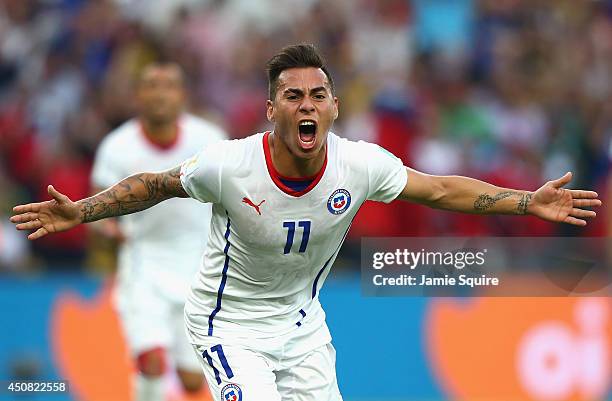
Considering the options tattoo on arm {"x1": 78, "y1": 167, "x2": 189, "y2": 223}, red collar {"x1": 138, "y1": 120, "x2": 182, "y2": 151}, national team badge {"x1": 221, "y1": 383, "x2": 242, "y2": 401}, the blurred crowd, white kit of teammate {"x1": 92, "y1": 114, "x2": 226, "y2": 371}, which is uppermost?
the blurred crowd

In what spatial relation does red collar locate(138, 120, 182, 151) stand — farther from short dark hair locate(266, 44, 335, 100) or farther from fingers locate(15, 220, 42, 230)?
short dark hair locate(266, 44, 335, 100)

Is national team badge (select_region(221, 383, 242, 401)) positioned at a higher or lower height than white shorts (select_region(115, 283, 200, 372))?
lower

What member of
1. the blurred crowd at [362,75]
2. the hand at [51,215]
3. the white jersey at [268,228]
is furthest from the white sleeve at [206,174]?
the blurred crowd at [362,75]

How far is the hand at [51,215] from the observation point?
588 cm

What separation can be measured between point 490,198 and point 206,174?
1413 millimetres

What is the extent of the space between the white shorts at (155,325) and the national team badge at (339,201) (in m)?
3.35

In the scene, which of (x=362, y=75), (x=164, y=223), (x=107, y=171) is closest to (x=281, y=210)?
(x=164, y=223)

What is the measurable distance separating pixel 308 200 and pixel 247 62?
716 cm

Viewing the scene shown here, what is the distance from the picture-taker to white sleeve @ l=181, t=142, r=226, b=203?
5.71m

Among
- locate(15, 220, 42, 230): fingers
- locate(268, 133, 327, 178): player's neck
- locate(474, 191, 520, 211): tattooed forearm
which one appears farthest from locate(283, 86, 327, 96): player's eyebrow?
locate(15, 220, 42, 230): fingers

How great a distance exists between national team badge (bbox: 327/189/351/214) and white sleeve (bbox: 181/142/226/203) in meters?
0.53

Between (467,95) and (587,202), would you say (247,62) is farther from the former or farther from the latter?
(587,202)

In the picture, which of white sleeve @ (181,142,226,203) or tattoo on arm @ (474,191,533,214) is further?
tattoo on arm @ (474,191,533,214)

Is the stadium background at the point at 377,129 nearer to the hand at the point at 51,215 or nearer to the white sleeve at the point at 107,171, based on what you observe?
the white sleeve at the point at 107,171
